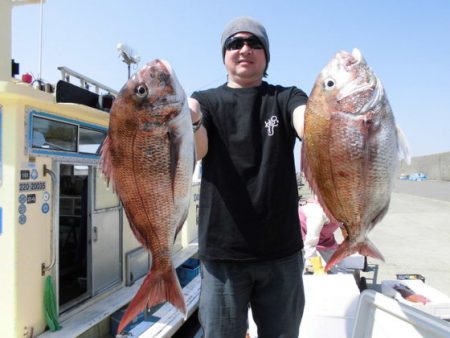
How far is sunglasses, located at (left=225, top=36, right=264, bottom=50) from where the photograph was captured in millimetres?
2281

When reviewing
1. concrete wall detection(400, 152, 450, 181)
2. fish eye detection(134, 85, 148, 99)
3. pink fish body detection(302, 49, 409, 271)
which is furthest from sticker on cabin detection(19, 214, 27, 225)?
concrete wall detection(400, 152, 450, 181)

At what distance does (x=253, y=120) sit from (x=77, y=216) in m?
5.54

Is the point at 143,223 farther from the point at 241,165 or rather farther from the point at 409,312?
the point at 409,312

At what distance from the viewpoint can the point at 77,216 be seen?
6.93 m

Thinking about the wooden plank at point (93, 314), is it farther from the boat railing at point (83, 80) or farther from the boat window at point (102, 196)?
the boat railing at point (83, 80)

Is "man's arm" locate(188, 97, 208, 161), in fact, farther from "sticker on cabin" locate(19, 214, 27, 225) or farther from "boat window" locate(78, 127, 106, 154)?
"boat window" locate(78, 127, 106, 154)

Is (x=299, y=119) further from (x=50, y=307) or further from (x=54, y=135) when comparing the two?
(x=50, y=307)

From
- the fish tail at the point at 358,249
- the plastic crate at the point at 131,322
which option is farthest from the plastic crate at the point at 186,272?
the fish tail at the point at 358,249

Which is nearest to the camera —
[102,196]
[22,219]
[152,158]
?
[152,158]

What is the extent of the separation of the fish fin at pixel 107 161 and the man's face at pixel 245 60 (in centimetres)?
92

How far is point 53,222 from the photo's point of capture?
4.31m

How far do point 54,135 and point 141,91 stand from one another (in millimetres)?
2867

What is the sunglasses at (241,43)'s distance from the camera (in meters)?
2.28

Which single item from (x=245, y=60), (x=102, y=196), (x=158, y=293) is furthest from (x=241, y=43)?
(x=102, y=196)
